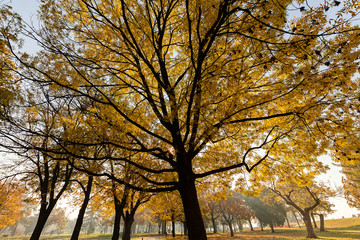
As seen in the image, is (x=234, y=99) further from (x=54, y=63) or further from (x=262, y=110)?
(x=54, y=63)

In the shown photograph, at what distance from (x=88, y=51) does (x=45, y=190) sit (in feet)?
34.7

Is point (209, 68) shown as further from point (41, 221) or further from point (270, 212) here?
point (270, 212)

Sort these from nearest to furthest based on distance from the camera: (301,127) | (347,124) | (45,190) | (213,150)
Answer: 1. (347,124)
2. (301,127)
3. (213,150)
4. (45,190)

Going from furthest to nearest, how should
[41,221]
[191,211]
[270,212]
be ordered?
1. [270,212]
2. [41,221]
3. [191,211]

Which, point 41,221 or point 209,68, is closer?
point 209,68

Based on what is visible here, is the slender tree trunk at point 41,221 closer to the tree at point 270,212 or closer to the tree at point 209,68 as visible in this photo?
the tree at point 209,68

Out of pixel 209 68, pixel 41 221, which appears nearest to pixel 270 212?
pixel 41 221

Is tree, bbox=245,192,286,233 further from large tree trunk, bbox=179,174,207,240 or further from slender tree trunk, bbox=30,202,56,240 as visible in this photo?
large tree trunk, bbox=179,174,207,240

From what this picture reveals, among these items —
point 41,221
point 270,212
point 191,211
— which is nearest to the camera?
point 191,211

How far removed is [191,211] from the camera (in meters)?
4.32

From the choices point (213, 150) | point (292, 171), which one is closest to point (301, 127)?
point (292, 171)

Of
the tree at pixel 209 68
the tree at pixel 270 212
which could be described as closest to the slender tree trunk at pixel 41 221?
the tree at pixel 209 68

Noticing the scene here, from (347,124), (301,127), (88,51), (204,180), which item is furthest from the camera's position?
(204,180)

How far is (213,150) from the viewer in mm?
6520
